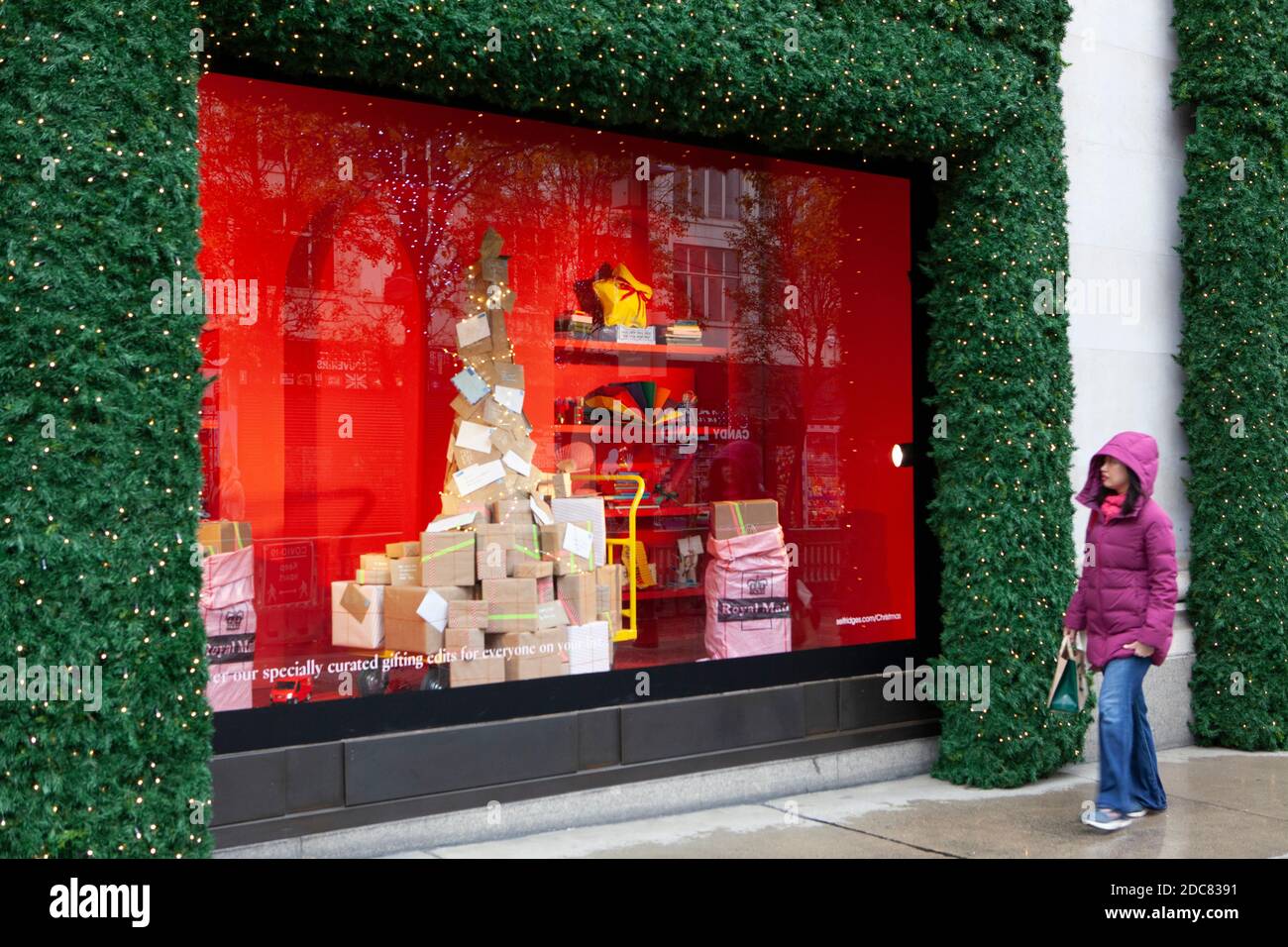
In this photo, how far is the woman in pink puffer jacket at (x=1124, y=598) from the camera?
6637 mm

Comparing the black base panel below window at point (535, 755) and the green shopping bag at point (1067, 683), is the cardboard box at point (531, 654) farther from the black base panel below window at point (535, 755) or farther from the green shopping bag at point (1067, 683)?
the green shopping bag at point (1067, 683)

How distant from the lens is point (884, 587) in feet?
28.7

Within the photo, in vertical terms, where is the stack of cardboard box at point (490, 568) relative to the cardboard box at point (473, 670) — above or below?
above

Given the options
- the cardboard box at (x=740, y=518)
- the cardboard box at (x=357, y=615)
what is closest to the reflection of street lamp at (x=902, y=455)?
the cardboard box at (x=740, y=518)

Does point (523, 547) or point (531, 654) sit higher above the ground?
point (523, 547)

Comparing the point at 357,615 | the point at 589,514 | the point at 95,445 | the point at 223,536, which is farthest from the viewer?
the point at 589,514

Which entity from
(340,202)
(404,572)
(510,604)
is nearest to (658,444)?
(510,604)

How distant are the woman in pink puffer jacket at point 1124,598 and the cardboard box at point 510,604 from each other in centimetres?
304

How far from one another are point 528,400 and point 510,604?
4.35ft

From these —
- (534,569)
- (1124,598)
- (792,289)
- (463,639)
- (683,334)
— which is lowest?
(463,639)

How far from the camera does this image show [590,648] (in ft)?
24.4

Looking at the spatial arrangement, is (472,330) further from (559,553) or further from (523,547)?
(559,553)

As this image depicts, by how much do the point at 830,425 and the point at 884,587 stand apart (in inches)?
46.7

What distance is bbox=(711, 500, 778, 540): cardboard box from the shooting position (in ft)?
27.3
